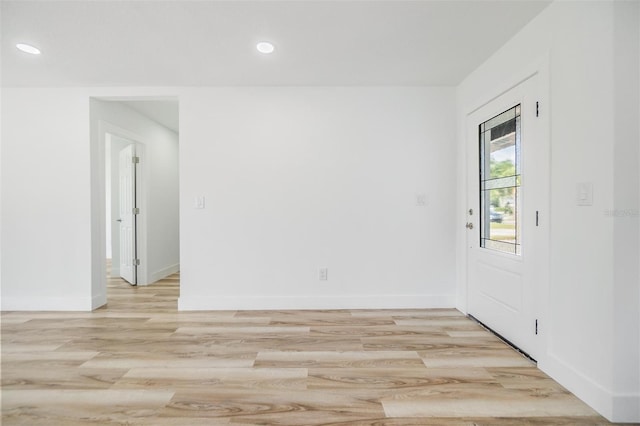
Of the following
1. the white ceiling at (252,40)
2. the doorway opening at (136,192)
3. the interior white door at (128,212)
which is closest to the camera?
the white ceiling at (252,40)

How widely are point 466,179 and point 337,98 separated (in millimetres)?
1571

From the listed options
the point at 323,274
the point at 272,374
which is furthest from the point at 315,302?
the point at 272,374

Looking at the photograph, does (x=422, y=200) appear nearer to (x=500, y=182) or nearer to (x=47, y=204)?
(x=500, y=182)

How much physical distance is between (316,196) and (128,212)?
3022mm

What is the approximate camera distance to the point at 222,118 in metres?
3.38

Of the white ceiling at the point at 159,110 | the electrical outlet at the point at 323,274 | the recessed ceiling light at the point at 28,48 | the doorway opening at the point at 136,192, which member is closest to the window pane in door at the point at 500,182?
the electrical outlet at the point at 323,274

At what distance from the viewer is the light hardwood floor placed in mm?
1656

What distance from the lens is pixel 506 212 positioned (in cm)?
255

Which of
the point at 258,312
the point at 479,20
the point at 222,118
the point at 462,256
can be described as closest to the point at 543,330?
the point at 462,256

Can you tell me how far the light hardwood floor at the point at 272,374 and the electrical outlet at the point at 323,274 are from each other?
0.45 meters

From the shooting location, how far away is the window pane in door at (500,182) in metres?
2.44

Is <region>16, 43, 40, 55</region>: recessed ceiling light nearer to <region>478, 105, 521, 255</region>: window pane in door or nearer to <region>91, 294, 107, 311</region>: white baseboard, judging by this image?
<region>91, 294, 107, 311</region>: white baseboard

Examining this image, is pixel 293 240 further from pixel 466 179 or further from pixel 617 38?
pixel 617 38

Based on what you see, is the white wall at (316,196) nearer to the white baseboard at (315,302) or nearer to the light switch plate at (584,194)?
the white baseboard at (315,302)
